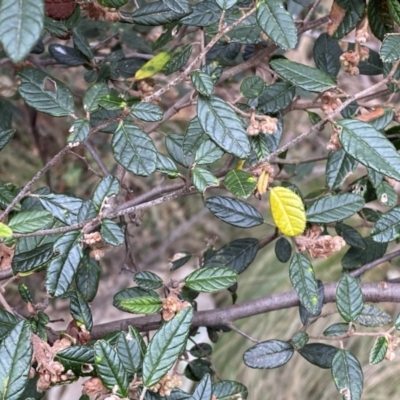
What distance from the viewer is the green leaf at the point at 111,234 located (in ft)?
2.14

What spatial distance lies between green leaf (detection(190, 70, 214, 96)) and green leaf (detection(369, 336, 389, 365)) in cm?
39

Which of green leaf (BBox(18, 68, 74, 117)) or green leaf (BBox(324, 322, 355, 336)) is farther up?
green leaf (BBox(18, 68, 74, 117))

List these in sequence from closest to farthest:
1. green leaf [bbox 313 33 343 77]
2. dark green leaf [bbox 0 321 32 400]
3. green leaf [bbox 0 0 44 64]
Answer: green leaf [bbox 0 0 44 64], dark green leaf [bbox 0 321 32 400], green leaf [bbox 313 33 343 77]

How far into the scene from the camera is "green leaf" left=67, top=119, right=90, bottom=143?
0.66 m

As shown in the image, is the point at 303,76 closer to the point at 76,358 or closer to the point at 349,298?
the point at 349,298

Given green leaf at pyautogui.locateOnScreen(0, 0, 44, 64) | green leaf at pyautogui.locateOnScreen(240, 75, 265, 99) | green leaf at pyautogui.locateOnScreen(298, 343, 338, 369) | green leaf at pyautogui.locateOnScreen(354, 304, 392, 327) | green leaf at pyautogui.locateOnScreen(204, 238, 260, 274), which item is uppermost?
green leaf at pyautogui.locateOnScreen(0, 0, 44, 64)

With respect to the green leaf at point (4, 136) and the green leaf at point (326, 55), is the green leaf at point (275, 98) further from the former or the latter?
the green leaf at point (4, 136)

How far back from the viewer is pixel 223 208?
779 mm

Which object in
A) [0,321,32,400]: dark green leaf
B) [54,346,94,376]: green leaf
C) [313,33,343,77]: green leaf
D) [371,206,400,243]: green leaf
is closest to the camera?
[0,321,32,400]: dark green leaf

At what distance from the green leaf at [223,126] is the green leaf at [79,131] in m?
0.14

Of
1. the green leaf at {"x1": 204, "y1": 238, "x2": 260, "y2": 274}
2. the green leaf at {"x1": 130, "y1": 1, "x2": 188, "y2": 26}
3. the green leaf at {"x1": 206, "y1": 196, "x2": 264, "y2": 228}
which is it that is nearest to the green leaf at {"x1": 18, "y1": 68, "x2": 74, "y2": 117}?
the green leaf at {"x1": 130, "y1": 1, "x2": 188, "y2": 26}

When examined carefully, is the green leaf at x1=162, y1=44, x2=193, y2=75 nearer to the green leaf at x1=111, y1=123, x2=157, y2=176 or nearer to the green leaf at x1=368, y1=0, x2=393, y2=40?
the green leaf at x1=111, y1=123, x2=157, y2=176

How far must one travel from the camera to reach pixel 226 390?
0.74 m

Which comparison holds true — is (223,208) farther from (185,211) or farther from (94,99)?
(185,211)
